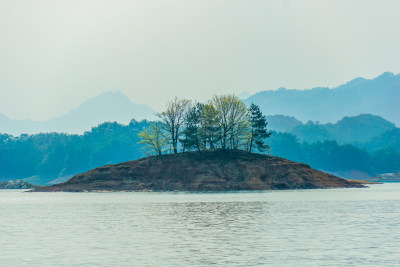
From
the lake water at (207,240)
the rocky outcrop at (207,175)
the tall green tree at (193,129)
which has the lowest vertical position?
the lake water at (207,240)

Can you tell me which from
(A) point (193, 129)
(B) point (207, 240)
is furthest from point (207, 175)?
(B) point (207, 240)

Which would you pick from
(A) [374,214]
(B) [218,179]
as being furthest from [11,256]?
(B) [218,179]

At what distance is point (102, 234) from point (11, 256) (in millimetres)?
11767

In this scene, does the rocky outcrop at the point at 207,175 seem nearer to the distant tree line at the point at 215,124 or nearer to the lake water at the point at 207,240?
the distant tree line at the point at 215,124

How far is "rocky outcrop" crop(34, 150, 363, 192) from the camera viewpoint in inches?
5856

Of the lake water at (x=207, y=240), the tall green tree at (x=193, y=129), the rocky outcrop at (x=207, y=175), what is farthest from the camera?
the tall green tree at (x=193, y=129)

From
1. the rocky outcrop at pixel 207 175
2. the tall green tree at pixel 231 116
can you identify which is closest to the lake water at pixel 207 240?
the rocky outcrop at pixel 207 175

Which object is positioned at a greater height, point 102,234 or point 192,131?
point 192,131

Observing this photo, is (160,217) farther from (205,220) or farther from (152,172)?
(152,172)

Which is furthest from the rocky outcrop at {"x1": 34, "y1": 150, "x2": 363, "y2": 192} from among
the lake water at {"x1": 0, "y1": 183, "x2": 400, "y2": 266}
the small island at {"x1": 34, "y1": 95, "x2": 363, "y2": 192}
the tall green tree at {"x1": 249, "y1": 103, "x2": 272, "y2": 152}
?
the lake water at {"x1": 0, "y1": 183, "x2": 400, "y2": 266}

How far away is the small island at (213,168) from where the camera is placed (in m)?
150

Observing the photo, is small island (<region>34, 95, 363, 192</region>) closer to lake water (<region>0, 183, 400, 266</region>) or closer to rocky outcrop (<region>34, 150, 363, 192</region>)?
rocky outcrop (<region>34, 150, 363, 192</region>)

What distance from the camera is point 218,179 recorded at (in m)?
150

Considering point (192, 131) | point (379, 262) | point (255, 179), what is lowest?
point (379, 262)
